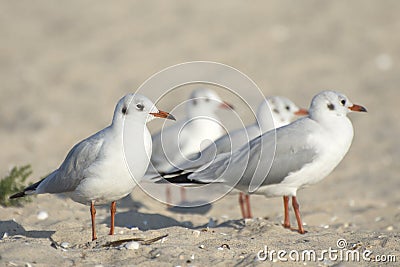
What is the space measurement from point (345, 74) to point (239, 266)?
10741 millimetres

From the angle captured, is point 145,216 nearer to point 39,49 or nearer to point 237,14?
point 39,49

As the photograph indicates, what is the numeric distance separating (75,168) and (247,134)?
8.73 ft

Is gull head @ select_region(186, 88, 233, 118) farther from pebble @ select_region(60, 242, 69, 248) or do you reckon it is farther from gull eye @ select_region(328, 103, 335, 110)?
pebble @ select_region(60, 242, 69, 248)

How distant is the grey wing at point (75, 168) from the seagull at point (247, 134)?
5.48 ft

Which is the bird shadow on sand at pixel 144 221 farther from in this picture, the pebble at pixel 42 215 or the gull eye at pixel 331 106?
the gull eye at pixel 331 106

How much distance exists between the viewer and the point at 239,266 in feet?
16.9

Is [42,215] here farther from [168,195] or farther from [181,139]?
[181,139]

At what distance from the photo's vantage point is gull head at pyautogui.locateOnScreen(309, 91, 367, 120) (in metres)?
6.93

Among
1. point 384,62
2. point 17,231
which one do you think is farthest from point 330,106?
point 384,62

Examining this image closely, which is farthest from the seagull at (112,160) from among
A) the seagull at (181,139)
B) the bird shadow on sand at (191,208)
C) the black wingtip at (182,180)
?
the bird shadow on sand at (191,208)

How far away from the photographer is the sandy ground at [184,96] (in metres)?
5.90

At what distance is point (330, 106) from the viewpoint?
695 centimetres

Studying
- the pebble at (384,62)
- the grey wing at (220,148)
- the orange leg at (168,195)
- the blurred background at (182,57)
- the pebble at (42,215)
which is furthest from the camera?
the pebble at (384,62)

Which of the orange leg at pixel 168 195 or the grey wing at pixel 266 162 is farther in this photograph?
the orange leg at pixel 168 195
